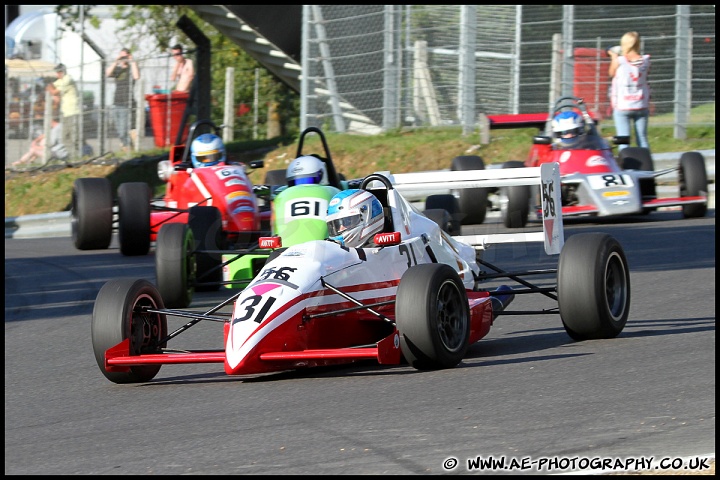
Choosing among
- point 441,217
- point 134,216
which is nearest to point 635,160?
point 441,217

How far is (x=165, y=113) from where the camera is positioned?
959 inches

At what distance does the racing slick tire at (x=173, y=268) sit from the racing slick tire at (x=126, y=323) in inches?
110

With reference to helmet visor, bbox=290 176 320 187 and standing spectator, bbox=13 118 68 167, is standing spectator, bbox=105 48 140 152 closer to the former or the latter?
standing spectator, bbox=13 118 68 167

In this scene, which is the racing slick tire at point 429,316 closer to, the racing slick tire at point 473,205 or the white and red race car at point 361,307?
the white and red race car at point 361,307

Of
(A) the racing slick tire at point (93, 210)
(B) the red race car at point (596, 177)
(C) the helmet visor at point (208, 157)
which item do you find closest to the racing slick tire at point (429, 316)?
(B) the red race car at point (596, 177)

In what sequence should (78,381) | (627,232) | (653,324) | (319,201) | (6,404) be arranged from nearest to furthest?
(6,404)
(78,381)
(653,324)
(319,201)
(627,232)

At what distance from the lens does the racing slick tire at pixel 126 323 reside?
741 centimetres

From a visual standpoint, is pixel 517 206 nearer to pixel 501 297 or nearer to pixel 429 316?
pixel 501 297

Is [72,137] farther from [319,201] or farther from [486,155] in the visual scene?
[319,201]

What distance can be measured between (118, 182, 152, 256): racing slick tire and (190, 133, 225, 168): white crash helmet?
672 mm

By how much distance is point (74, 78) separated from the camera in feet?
81.7

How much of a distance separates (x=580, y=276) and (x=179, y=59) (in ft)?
56.6

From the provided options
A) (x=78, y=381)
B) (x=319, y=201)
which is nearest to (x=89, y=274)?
(x=319, y=201)

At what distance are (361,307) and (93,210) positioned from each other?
8.74 meters
